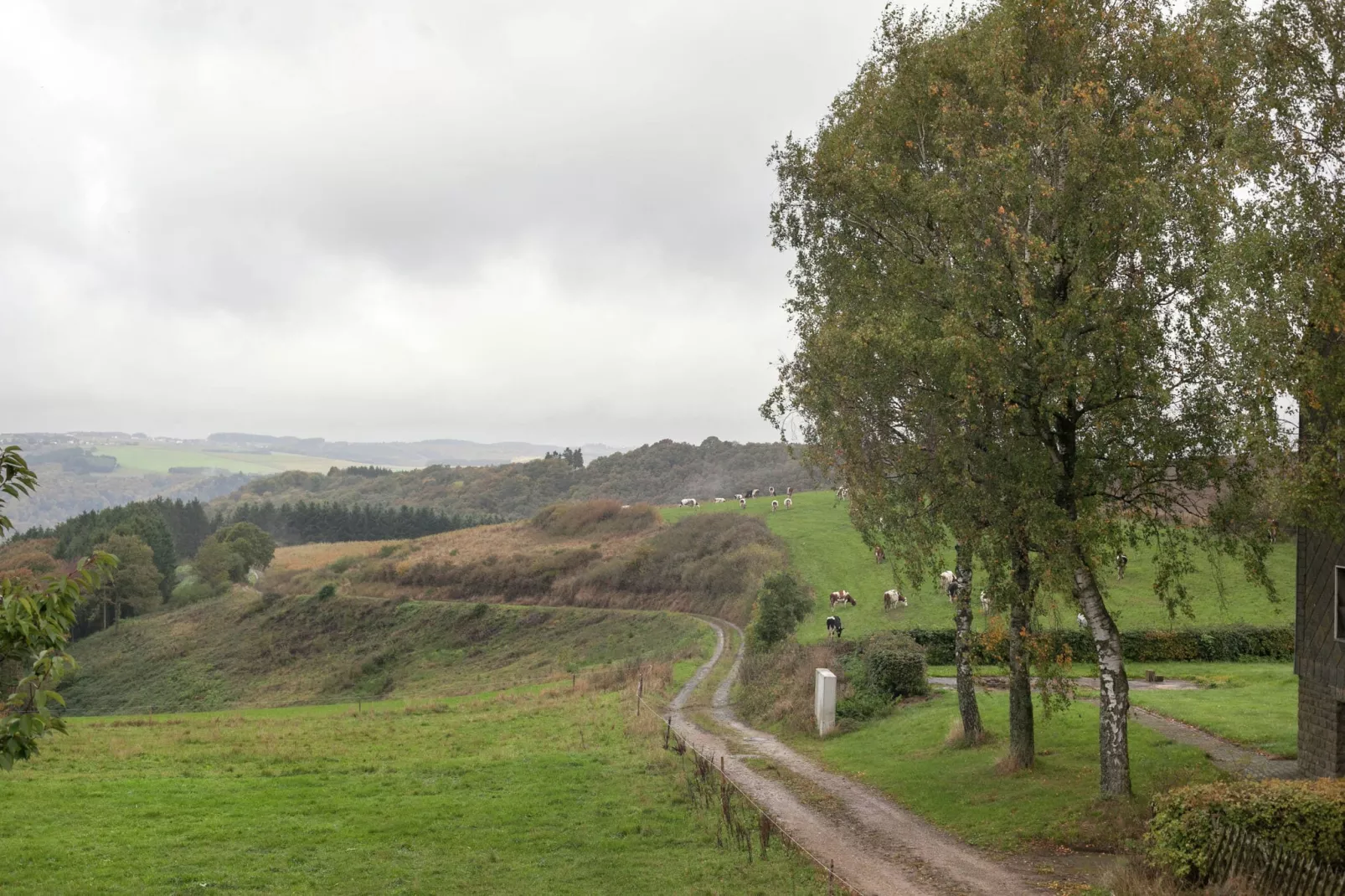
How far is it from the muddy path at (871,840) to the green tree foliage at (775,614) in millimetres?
15593

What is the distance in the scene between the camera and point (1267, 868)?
47.7 ft

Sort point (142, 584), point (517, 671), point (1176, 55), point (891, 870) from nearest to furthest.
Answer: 1. point (891, 870)
2. point (1176, 55)
3. point (517, 671)
4. point (142, 584)

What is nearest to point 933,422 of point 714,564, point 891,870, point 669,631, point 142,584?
point 891,870

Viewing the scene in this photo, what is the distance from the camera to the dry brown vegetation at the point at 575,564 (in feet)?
261

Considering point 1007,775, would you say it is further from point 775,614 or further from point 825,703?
point 775,614

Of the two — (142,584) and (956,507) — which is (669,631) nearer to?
(956,507)

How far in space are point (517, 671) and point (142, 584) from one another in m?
66.3

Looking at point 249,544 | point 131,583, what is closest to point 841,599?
point 131,583

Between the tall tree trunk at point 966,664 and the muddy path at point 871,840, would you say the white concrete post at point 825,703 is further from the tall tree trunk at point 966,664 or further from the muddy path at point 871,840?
the tall tree trunk at point 966,664

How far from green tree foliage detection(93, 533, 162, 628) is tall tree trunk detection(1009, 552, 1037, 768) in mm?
105613

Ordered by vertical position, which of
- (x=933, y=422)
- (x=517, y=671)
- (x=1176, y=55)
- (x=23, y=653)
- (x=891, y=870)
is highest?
(x=1176, y=55)

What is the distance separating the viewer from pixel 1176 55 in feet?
68.3

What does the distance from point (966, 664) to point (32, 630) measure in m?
23.6

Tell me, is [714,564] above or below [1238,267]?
below
